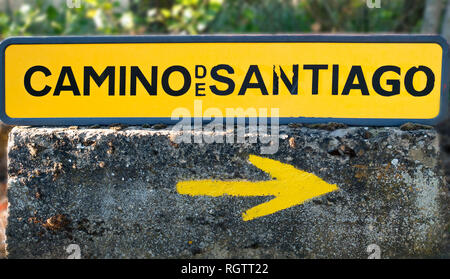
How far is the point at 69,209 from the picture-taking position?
202 centimetres

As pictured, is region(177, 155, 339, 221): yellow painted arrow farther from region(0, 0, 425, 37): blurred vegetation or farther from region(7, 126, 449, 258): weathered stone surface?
region(0, 0, 425, 37): blurred vegetation

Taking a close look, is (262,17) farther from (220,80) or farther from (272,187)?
(272,187)

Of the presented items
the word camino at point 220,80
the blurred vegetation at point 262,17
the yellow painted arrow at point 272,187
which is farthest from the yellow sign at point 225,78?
the blurred vegetation at point 262,17

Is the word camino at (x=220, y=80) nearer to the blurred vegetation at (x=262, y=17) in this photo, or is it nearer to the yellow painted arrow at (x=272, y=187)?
the yellow painted arrow at (x=272, y=187)

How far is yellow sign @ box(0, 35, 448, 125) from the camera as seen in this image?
6.43 ft

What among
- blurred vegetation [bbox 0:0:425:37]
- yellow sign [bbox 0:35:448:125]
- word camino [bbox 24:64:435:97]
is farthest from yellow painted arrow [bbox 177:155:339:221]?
blurred vegetation [bbox 0:0:425:37]

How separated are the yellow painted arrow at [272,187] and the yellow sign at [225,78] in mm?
224

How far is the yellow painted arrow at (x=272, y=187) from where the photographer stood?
1.94 metres

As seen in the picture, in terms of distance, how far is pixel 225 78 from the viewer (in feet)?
6.56

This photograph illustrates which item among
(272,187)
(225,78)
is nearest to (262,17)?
(225,78)

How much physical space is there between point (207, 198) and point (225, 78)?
1.72 ft

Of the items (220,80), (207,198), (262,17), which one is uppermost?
(262,17)
